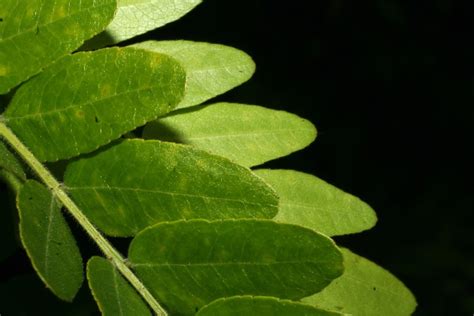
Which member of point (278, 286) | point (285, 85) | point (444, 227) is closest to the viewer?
point (278, 286)

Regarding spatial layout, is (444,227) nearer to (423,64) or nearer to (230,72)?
(423,64)

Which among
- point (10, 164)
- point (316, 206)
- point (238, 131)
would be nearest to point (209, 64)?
point (238, 131)

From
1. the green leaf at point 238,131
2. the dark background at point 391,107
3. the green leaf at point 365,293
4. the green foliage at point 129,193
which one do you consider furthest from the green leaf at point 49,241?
the dark background at point 391,107

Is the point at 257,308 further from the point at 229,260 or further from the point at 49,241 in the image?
the point at 49,241

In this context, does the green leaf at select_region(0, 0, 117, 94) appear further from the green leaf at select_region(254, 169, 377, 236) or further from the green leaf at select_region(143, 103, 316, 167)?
the green leaf at select_region(254, 169, 377, 236)

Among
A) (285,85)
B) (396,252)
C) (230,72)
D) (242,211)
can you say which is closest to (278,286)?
(242,211)

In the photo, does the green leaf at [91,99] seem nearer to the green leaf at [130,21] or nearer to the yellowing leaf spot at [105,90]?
the yellowing leaf spot at [105,90]
